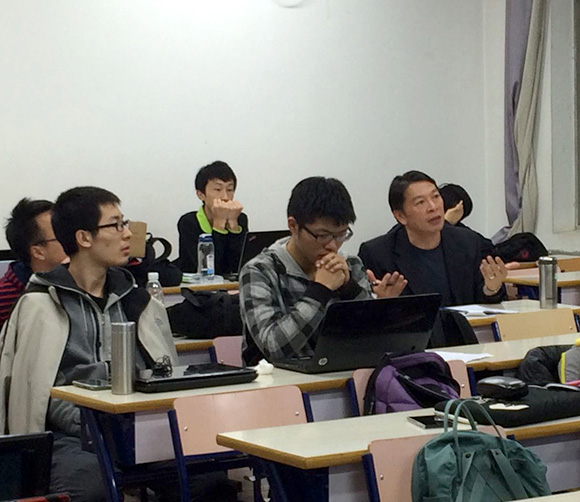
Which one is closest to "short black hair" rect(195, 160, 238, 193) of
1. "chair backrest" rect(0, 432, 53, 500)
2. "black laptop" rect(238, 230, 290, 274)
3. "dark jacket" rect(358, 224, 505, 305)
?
"black laptop" rect(238, 230, 290, 274)

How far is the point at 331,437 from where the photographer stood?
2439 millimetres

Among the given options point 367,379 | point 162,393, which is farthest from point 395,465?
point 162,393

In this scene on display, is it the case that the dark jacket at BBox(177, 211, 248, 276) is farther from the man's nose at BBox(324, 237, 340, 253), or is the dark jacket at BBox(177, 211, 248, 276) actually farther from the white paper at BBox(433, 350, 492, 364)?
the white paper at BBox(433, 350, 492, 364)

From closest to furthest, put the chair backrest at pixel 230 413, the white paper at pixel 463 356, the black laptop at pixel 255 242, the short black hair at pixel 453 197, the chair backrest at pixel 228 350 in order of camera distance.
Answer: the chair backrest at pixel 230 413, the white paper at pixel 463 356, the chair backrest at pixel 228 350, the black laptop at pixel 255 242, the short black hair at pixel 453 197

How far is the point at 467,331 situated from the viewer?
13.1 ft

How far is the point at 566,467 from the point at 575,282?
2.89m

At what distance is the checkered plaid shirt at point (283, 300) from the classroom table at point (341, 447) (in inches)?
30.1

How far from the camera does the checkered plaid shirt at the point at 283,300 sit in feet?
11.3

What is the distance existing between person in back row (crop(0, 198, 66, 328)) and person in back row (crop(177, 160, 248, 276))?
7.03 ft

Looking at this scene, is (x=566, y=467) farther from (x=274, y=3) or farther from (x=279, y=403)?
(x=274, y=3)

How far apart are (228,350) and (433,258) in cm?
126

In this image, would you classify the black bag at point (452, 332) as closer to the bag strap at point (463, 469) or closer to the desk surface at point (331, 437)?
the desk surface at point (331, 437)

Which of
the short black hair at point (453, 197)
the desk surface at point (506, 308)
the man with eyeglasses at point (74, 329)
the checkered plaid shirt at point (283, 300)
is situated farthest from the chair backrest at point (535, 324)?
the short black hair at point (453, 197)

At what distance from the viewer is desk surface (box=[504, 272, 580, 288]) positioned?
5.50m
